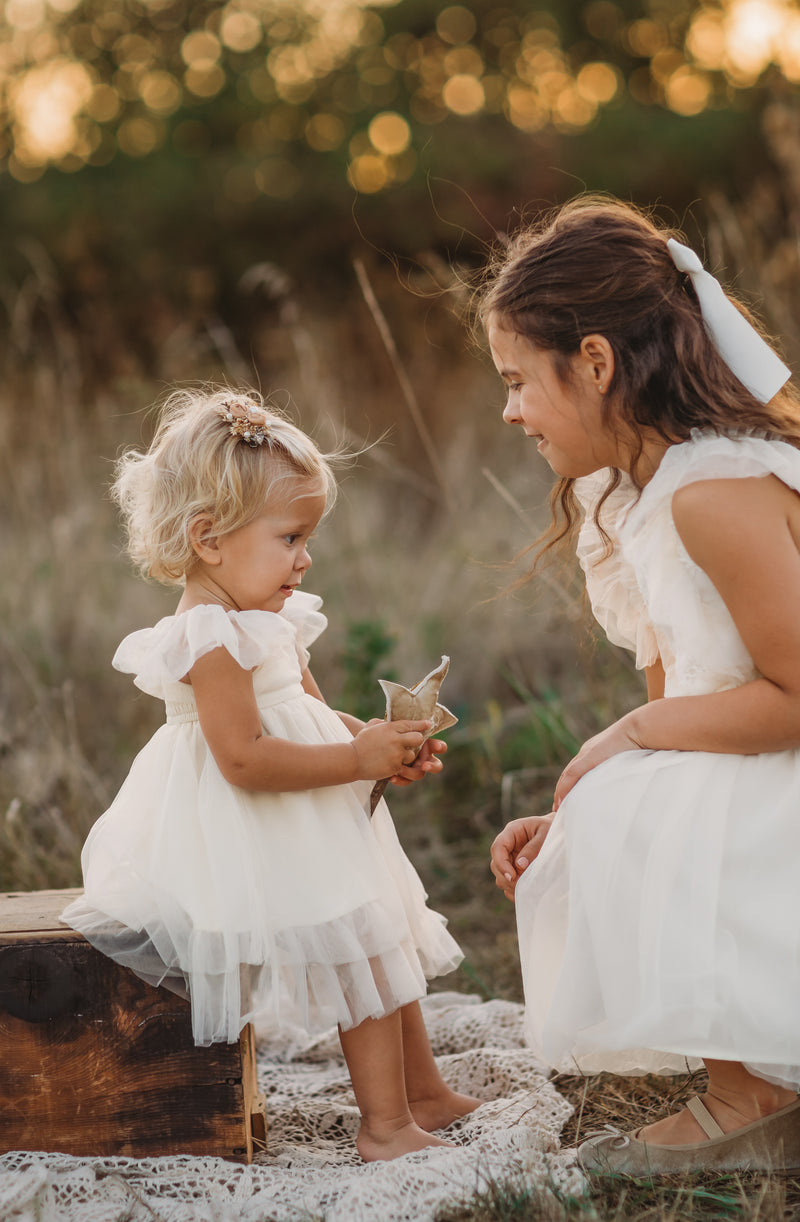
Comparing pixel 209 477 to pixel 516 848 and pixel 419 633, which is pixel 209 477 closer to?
pixel 516 848

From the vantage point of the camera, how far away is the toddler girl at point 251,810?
180 centimetres

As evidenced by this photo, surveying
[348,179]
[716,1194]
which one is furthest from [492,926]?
[348,179]

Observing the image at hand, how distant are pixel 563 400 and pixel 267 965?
39.6 inches

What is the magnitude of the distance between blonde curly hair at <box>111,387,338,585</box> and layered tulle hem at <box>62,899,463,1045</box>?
61 centimetres

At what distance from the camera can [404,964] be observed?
186cm

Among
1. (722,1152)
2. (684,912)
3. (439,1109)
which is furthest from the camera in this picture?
(439,1109)

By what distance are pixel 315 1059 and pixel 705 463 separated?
1562 millimetres

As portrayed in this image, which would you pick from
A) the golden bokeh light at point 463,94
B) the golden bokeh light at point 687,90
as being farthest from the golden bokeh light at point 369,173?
the golden bokeh light at point 687,90

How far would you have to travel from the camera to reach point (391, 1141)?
1.86m

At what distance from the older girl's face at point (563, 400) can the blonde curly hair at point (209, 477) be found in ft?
1.20

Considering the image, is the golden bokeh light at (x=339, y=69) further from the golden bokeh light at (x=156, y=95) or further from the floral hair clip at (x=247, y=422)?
the floral hair clip at (x=247, y=422)

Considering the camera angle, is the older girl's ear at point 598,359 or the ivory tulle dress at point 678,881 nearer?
the ivory tulle dress at point 678,881

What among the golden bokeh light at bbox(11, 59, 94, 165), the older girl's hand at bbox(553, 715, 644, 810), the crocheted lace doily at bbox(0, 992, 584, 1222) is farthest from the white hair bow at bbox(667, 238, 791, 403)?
the golden bokeh light at bbox(11, 59, 94, 165)

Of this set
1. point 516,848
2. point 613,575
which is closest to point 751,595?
point 613,575
